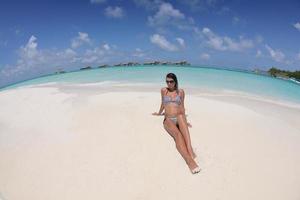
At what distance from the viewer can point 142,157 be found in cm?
538

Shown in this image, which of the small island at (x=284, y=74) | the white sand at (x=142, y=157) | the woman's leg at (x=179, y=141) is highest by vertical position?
the woman's leg at (x=179, y=141)

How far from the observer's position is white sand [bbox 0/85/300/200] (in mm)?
4613

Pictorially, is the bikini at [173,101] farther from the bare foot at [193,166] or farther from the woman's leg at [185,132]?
the bare foot at [193,166]

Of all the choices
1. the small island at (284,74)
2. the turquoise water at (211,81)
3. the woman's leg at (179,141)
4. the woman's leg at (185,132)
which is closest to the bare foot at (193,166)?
the woman's leg at (179,141)

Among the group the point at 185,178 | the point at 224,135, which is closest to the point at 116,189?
the point at 185,178

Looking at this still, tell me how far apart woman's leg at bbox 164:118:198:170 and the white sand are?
0.37 ft

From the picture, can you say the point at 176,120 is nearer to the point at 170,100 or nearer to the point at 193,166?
the point at 170,100

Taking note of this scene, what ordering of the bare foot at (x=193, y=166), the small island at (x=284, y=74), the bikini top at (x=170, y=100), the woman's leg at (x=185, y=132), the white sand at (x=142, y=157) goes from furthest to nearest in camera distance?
the small island at (x=284, y=74) < the bikini top at (x=170, y=100) < the woman's leg at (x=185, y=132) < the bare foot at (x=193, y=166) < the white sand at (x=142, y=157)

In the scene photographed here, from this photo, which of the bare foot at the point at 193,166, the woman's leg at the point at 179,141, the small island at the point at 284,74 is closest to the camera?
the bare foot at the point at 193,166

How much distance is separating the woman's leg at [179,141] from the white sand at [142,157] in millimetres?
112

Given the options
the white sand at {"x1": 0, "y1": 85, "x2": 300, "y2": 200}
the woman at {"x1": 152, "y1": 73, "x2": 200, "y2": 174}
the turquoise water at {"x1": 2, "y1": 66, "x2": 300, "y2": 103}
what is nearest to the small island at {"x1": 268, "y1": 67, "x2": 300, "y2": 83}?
the turquoise water at {"x1": 2, "y1": 66, "x2": 300, "y2": 103}

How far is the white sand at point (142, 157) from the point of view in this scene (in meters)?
4.61

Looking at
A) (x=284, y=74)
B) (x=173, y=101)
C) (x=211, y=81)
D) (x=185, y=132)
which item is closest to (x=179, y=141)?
(x=185, y=132)

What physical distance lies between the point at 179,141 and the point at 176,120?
60 cm
